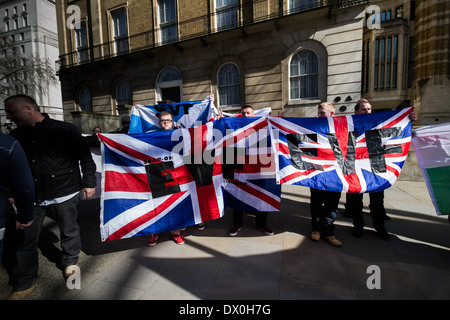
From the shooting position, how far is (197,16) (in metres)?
13.0

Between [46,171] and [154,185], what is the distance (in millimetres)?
1234

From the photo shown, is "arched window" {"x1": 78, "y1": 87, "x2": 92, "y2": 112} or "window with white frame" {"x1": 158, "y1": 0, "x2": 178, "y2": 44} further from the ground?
"window with white frame" {"x1": 158, "y1": 0, "x2": 178, "y2": 44}

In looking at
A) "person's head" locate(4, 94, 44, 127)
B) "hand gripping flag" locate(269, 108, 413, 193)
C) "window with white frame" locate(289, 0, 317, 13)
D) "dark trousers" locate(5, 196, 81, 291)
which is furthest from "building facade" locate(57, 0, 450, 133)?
"dark trousers" locate(5, 196, 81, 291)

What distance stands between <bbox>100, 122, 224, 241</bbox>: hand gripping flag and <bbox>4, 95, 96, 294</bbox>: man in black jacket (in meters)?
0.40

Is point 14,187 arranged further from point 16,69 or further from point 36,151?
point 16,69

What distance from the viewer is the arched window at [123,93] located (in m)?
15.7

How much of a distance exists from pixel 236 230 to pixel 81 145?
256cm

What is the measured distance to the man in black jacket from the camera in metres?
2.33

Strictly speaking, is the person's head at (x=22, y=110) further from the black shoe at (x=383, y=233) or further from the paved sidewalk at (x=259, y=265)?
the black shoe at (x=383, y=233)

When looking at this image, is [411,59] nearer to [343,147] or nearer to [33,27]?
[343,147]

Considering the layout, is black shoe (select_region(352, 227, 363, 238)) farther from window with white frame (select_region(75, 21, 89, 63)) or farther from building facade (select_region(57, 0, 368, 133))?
window with white frame (select_region(75, 21, 89, 63))

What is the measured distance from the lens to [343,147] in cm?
327

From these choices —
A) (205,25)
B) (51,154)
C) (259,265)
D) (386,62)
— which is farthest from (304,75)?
(386,62)
